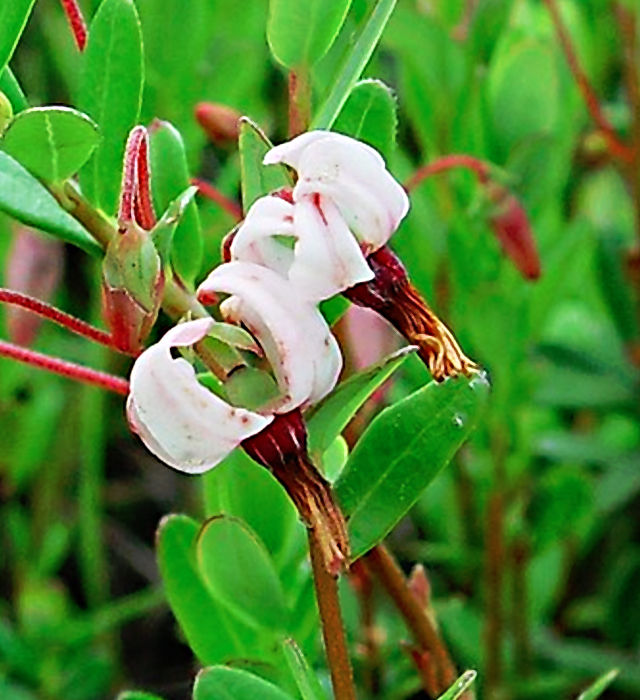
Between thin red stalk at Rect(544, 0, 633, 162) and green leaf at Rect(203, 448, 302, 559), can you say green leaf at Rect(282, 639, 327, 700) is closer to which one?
green leaf at Rect(203, 448, 302, 559)

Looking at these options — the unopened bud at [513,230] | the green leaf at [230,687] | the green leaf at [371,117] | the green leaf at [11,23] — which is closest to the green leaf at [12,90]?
the green leaf at [11,23]

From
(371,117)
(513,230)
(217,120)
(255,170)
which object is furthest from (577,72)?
(255,170)

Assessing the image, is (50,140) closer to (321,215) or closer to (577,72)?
(321,215)

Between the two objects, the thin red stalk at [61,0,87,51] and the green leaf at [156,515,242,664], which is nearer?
the thin red stalk at [61,0,87,51]

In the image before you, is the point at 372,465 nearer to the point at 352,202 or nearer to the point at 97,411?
the point at 352,202

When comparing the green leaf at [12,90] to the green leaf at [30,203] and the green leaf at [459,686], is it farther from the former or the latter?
the green leaf at [459,686]

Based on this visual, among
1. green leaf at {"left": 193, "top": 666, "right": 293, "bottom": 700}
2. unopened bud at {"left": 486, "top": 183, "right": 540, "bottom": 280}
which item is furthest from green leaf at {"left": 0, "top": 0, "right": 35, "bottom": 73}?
unopened bud at {"left": 486, "top": 183, "right": 540, "bottom": 280}
